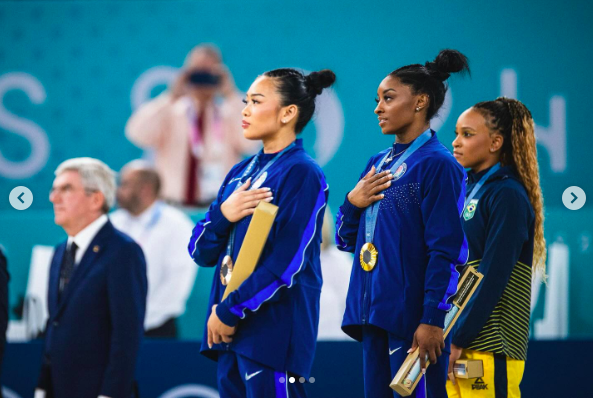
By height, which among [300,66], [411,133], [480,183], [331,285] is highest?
[300,66]

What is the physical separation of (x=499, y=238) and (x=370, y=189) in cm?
63

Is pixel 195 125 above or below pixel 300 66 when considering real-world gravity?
below

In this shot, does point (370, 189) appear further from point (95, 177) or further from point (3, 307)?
point (3, 307)

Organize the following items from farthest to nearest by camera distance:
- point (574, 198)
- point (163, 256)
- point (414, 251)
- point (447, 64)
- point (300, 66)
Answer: point (300, 66) → point (163, 256) → point (574, 198) → point (447, 64) → point (414, 251)

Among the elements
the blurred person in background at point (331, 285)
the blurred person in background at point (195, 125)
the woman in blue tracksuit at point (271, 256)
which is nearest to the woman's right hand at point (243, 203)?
the woman in blue tracksuit at point (271, 256)

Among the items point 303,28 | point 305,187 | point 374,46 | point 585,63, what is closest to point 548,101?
point 585,63

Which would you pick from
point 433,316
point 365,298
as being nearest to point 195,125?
point 365,298

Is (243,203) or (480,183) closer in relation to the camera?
(243,203)

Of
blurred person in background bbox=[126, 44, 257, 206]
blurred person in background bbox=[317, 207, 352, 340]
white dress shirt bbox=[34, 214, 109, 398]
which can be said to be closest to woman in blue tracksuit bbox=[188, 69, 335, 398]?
white dress shirt bbox=[34, 214, 109, 398]

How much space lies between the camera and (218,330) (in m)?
2.64

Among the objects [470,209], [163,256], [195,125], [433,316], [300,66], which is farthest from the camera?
[195,125]

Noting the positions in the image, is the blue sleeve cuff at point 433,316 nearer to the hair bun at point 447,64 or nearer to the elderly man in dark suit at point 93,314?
the hair bun at point 447,64

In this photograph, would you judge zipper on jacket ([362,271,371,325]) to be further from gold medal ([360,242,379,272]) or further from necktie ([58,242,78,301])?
necktie ([58,242,78,301])

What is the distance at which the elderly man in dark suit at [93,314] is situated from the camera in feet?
11.0
